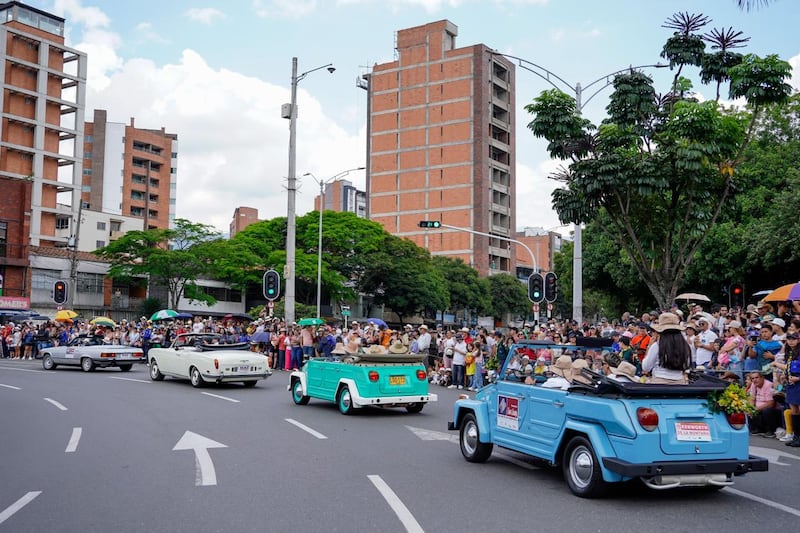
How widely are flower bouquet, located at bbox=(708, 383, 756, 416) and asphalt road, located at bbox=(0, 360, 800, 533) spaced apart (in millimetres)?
966

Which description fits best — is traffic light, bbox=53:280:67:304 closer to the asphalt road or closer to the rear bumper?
the asphalt road

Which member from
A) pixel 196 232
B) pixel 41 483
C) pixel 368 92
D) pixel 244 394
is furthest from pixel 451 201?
pixel 41 483

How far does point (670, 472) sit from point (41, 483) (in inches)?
276

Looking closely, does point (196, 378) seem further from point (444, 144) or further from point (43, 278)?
point (444, 144)

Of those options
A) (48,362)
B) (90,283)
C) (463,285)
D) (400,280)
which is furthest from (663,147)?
(463,285)

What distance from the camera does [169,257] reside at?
203 ft

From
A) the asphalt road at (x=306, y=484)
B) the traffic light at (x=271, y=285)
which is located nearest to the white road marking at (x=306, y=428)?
the asphalt road at (x=306, y=484)

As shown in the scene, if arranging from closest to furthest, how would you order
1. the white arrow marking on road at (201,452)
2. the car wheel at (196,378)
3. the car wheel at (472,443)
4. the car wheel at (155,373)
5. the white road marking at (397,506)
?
the white road marking at (397,506) → the white arrow marking on road at (201,452) → the car wheel at (472,443) → the car wheel at (196,378) → the car wheel at (155,373)

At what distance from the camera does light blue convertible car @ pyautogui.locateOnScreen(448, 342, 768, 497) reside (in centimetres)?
744

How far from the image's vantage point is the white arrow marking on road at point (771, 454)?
34.9 feet

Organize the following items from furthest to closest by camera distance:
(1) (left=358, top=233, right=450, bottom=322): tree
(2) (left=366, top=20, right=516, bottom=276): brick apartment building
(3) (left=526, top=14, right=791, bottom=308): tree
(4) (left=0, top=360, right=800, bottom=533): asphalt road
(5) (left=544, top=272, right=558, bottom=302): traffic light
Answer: (2) (left=366, top=20, right=516, bottom=276): brick apartment building < (1) (left=358, top=233, right=450, bottom=322): tree < (5) (left=544, top=272, right=558, bottom=302): traffic light < (3) (left=526, top=14, right=791, bottom=308): tree < (4) (left=0, top=360, right=800, bottom=533): asphalt road

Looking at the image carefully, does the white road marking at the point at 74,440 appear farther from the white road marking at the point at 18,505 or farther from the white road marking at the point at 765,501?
the white road marking at the point at 765,501

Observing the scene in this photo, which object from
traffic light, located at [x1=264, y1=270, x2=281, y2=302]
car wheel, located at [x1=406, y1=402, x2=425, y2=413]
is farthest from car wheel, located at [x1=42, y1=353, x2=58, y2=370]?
car wheel, located at [x1=406, y1=402, x2=425, y2=413]

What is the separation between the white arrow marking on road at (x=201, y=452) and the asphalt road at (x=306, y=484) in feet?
0.09
